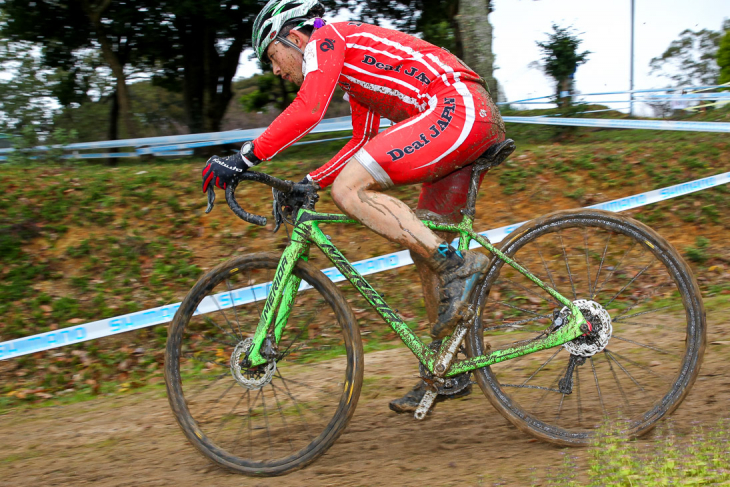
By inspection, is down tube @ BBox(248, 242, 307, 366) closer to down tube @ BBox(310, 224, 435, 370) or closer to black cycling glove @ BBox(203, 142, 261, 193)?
down tube @ BBox(310, 224, 435, 370)

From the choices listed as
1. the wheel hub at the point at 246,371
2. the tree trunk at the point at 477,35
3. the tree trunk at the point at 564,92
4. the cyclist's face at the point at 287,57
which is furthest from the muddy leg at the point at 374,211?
the tree trunk at the point at 564,92

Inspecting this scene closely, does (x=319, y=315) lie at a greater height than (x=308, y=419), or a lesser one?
greater

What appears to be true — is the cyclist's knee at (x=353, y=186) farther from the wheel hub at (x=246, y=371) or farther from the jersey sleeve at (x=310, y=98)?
the wheel hub at (x=246, y=371)

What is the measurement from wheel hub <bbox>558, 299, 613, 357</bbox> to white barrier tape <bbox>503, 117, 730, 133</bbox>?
23.0 feet

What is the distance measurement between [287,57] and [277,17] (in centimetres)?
20

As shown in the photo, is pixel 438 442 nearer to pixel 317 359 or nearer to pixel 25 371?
pixel 317 359

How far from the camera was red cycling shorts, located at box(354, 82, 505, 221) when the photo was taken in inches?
117

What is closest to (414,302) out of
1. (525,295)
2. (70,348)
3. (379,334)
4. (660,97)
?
(379,334)

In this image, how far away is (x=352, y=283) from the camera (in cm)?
328

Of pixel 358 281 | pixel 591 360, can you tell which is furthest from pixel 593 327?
pixel 358 281

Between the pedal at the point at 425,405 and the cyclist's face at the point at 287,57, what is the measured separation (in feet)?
5.66

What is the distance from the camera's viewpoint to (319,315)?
140 inches

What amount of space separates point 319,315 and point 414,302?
267cm

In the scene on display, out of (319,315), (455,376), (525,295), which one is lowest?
(525,295)
